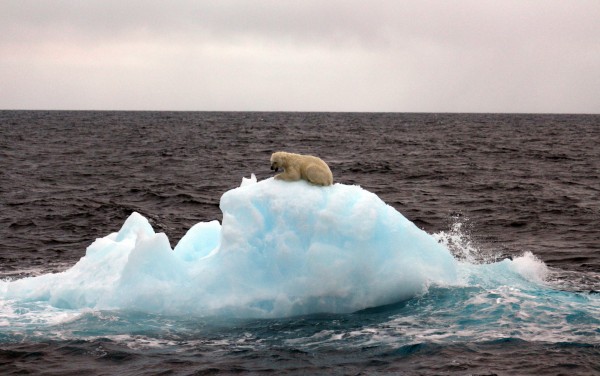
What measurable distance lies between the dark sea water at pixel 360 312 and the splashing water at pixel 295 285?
2.7 inches

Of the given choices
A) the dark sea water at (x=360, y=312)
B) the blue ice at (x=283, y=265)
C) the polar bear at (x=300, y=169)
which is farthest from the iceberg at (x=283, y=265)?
the dark sea water at (x=360, y=312)

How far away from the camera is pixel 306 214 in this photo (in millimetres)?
11820

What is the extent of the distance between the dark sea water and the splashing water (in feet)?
0.22

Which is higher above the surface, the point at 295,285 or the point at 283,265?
the point at 283,265

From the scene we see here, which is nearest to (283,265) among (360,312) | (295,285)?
(295,285)

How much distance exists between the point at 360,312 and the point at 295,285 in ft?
3.79

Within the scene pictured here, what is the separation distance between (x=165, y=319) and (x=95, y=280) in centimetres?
201

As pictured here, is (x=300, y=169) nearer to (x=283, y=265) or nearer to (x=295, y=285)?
(x=283, y=265)

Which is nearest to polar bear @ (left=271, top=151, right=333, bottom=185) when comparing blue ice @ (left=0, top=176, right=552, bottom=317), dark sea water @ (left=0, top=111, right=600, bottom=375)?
blue ice @ (left=0, top=176, right=552, bottom=317)

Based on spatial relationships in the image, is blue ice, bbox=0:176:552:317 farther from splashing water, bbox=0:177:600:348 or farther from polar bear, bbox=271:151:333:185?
polar bear, bbox=271:151:333:185

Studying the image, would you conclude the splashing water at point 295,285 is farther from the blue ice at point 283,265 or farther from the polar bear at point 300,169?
the polar bear at point 300,169

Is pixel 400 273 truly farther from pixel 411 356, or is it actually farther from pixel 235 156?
pixel 235 156

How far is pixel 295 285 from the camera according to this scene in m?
11.5

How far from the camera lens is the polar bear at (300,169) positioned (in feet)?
40.2
